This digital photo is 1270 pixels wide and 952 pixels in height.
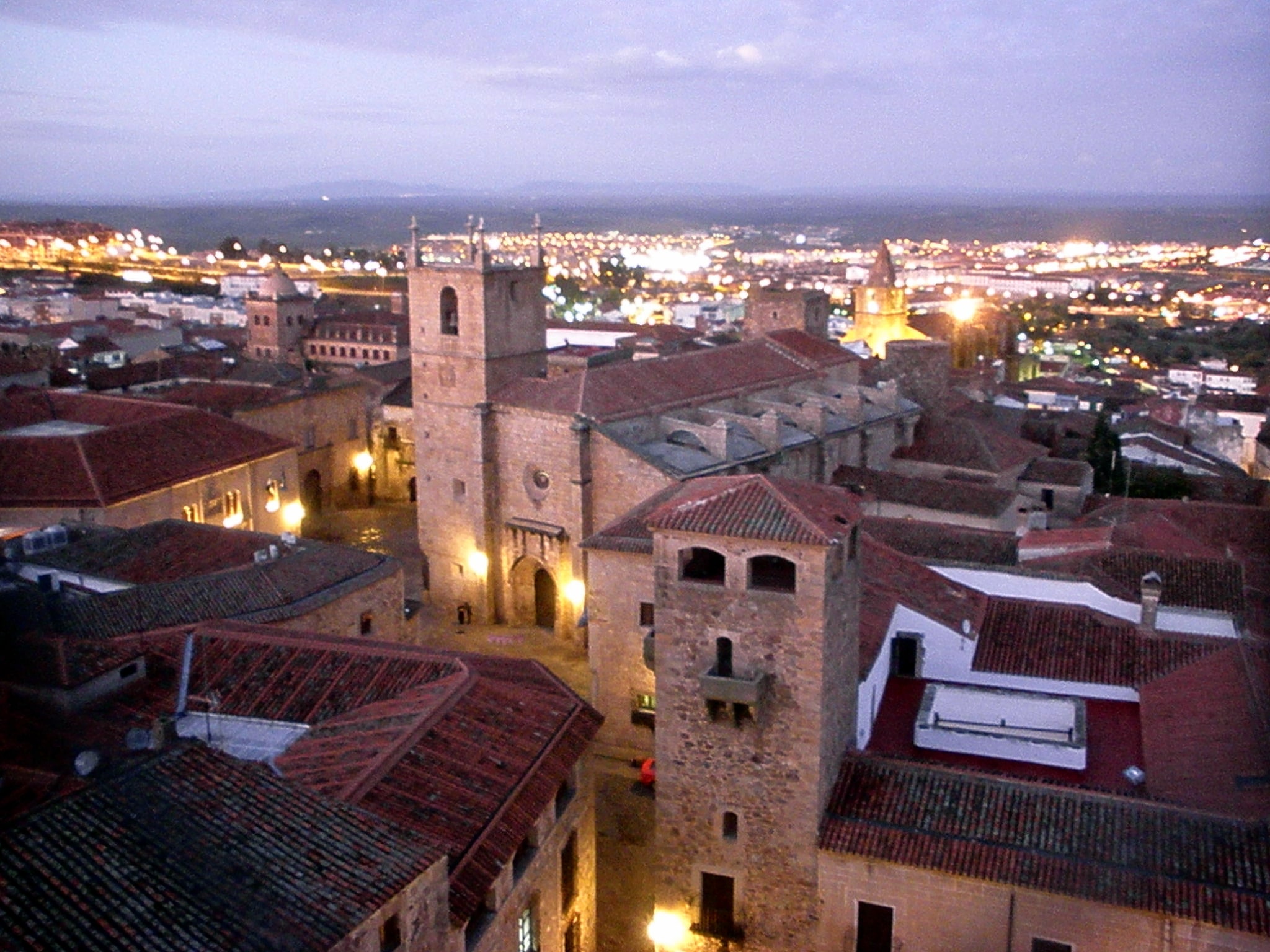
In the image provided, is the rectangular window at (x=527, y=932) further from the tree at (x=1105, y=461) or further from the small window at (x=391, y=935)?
the tree at (x=1105, y=461)

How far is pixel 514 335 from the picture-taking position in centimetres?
2738

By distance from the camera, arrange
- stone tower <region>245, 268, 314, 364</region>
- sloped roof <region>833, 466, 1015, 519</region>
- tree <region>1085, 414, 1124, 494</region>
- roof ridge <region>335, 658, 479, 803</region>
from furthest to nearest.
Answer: stone tower <region>245, 268, 314, 364</region> → tree <region>1085, 414, 1124, 494</region> → sloped roof <region>833, 466, 1015, 519</region> → roof ridge <region>335, 658, 479, 803</region>

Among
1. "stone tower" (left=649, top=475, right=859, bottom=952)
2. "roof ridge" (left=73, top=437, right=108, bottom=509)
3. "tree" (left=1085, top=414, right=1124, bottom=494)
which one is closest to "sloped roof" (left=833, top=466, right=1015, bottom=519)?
"tree" (left=1085, top=414, right=1124, bottom=494)

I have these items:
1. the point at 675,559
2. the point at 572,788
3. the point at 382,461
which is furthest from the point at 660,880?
the point at 382,461

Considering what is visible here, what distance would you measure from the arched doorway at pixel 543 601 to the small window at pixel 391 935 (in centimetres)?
1742

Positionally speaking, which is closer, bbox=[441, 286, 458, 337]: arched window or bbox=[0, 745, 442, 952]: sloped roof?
A: bbox=[0, 745, 442, 952]: sloped roof

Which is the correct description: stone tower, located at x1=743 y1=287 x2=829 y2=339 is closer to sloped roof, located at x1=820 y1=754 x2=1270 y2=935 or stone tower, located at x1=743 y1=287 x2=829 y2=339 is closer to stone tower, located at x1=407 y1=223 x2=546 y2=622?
stone tower, located at x1=407 y1=223 x2=546 y2=622

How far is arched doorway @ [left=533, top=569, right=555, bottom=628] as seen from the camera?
26875mm

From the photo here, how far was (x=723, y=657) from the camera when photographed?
13.3m

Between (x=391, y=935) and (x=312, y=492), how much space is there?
28994mm

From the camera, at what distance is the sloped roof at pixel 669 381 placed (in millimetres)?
25359

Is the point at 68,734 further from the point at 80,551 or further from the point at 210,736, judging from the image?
the point at 80,551

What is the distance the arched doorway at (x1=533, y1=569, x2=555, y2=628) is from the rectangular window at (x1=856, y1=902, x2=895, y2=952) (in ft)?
48.1

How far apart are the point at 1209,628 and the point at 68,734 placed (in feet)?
54.7
